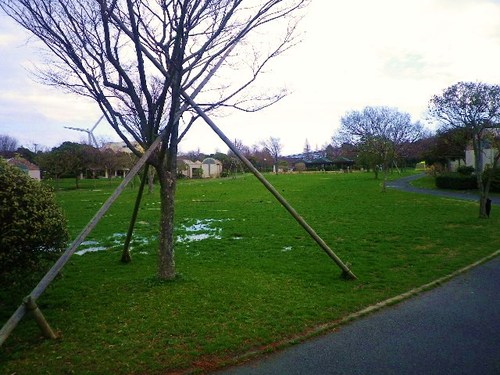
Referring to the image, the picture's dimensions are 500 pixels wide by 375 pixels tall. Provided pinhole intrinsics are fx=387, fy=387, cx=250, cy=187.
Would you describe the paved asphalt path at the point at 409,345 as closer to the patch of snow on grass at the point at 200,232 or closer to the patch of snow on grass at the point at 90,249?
the patch of snow on grass at the point at 200,232

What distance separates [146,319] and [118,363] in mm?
1182

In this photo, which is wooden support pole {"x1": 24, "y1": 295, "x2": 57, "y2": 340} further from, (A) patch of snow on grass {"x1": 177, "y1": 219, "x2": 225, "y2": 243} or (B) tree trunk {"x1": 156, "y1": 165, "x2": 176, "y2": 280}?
(A) patch of snow on grass {"x1": 177, "y1": 219, "x2": 225, "y2": 243}

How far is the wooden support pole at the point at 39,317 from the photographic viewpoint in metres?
4.47

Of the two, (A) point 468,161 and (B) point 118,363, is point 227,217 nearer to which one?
(B) point 118,363

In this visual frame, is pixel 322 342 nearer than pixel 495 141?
Yes

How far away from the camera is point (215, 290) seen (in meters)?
6.55

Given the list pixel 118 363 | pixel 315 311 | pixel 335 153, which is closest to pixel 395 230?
pixel 315 311

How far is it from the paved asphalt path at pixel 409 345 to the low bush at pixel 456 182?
90.9ft

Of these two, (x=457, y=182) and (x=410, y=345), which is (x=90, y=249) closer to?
(x=410, y=345)

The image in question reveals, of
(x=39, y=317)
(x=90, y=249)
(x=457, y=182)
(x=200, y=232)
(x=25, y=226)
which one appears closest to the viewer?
(x=39, y=317)

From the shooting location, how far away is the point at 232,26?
644 centimetres

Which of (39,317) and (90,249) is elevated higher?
(39,317)

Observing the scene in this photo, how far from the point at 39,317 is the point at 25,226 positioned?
1418mm

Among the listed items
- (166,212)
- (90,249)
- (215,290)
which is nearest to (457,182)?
(90,249)
